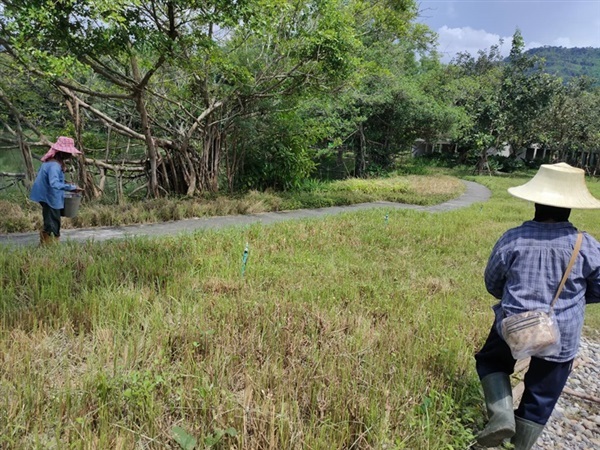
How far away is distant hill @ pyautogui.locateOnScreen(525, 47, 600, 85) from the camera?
126 meters

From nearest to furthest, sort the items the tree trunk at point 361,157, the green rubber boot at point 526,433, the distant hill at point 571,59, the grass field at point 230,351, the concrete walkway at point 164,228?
the grass field at point 230,351, the green rubber boot at point 526,433, the concrete walkway at point 164,228, the tree trunk at point 361,157, the distant hill at point 571,59

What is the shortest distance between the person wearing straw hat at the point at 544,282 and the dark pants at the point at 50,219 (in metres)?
5.52

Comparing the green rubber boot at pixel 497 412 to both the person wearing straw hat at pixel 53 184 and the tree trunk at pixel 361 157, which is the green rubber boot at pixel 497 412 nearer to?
the person wearing straw hat at pixel 53 184

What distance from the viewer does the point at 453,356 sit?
3.22 meters

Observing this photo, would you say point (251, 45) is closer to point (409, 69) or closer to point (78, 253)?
point (78, 253)

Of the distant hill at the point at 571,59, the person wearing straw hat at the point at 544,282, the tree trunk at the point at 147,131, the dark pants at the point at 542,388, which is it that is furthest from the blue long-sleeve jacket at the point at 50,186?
the distant hill at the point at 571,59

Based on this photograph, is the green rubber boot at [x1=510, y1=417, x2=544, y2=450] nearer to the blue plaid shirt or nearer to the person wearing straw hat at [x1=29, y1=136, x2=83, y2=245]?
the blue plaid shirt

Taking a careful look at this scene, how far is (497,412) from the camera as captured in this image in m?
2.42

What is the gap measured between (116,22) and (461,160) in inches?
1352

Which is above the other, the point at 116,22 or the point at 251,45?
the point at 251,45

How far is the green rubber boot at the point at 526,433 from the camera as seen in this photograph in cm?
248

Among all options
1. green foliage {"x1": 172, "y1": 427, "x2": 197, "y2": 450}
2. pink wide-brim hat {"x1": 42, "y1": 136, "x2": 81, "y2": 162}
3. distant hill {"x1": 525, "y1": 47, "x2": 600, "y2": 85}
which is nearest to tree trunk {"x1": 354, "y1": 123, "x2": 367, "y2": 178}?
pink wide-brim hat {"x1": 42, "y1": 136, "x2": 81, "y2": 162}

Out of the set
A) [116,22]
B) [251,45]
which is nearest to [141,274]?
[116,22]

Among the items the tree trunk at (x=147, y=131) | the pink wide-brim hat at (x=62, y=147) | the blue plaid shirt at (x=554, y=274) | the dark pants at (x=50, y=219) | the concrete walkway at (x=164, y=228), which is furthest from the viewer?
the tree trunk at (x=147, y=131)
